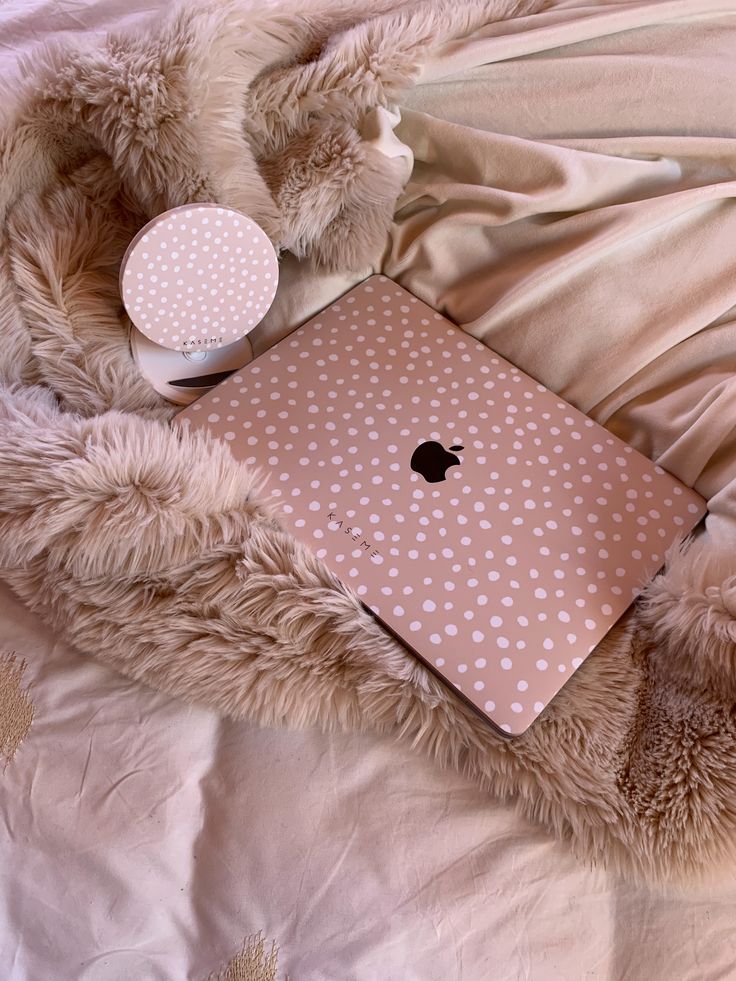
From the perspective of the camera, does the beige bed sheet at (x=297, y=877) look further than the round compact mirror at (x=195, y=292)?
No

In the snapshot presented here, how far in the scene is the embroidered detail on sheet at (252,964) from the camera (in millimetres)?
527

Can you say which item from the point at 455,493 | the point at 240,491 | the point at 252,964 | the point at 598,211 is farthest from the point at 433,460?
the point at 252,964

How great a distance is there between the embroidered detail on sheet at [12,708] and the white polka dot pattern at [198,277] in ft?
1.05

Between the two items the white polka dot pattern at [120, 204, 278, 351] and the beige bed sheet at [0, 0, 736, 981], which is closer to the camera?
the beige bed sheet at [0, 0, 736, 981]

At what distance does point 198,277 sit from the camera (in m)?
0.71

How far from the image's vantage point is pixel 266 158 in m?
0.79

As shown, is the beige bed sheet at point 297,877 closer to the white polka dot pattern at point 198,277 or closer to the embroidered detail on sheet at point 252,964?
the embroidered detail on sheet at point 252,964

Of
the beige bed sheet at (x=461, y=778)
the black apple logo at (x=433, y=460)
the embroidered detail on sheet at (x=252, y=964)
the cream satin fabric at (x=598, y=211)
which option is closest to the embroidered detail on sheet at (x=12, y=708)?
the beige bed sheet at (x=461, y=778)

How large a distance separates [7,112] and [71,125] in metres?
0.06

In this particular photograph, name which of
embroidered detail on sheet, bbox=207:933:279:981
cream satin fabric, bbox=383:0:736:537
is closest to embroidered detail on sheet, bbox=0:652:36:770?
embroidered detail on sheet, bbox=207:933:279:981

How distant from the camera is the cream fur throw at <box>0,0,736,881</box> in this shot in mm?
566

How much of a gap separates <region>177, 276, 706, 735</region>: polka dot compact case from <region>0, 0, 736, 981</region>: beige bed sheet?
0.05 metres

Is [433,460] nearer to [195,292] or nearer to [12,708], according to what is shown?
[195,292]

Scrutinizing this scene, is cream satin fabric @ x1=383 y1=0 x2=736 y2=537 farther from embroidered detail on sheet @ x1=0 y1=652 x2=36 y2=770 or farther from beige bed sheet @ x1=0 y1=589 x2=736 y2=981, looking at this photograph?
embroidered detail on sheet @ x1=0 y1=652 x2=36 y2=770
